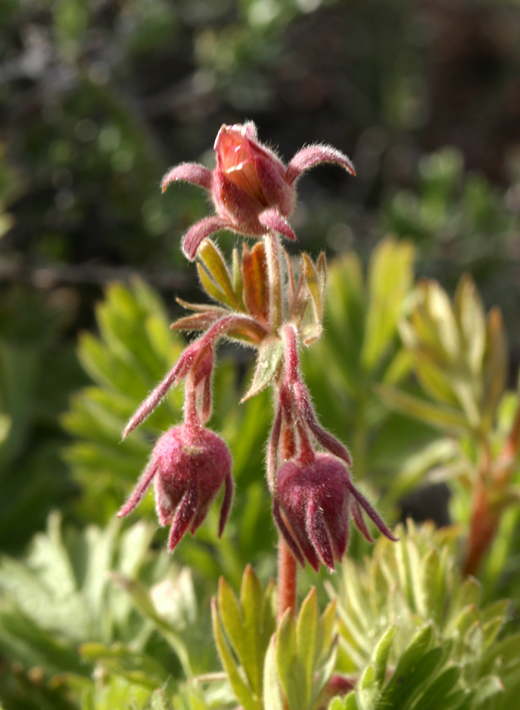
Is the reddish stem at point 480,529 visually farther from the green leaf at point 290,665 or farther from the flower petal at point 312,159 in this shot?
the flower petal at point 312,159

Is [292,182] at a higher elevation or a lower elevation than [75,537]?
higher

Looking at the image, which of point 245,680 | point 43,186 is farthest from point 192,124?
point 245,680

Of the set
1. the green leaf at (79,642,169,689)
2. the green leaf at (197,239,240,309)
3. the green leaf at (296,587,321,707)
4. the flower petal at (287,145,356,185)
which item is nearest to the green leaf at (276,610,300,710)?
the green leaf at (296,587,321,707)

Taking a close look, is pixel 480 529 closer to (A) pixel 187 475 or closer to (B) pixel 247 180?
(A) pixel 187 475

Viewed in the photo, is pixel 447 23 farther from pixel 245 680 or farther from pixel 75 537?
pixel 245 680

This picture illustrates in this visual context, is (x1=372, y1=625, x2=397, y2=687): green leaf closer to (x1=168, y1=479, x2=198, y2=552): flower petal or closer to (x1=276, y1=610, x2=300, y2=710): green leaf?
(x1=276, y1=610, x2=300, y2=710): green leaf
